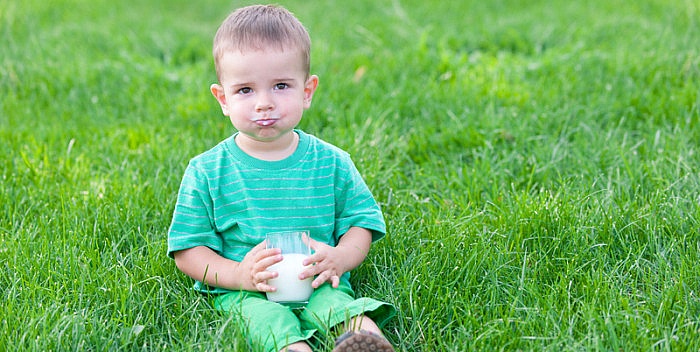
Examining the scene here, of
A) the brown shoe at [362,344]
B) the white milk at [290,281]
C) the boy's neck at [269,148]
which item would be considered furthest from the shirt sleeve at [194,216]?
the brown shoe at [362,344]

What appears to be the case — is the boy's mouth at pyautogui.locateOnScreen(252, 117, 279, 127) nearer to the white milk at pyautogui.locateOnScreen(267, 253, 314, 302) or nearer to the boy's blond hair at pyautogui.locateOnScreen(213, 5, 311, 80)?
the boy's blond hair at pyautogui.locateOnScreen(213, 5, 311, 80)

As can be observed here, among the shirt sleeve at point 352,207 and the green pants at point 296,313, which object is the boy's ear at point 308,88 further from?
the green pants at point 296,313

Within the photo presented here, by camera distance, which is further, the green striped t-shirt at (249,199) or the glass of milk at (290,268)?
the green striped t-shirt at (249,199)

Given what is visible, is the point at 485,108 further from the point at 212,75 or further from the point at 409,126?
the point at 212,75

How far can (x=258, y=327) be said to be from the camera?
2217 millimetres

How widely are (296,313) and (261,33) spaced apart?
88 centimetres

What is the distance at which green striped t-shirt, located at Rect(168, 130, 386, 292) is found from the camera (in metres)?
2.46

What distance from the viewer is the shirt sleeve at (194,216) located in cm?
245

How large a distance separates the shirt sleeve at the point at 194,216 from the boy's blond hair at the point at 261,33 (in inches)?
16.2

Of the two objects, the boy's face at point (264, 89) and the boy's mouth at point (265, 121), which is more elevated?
the boy's face at point (264, 89)

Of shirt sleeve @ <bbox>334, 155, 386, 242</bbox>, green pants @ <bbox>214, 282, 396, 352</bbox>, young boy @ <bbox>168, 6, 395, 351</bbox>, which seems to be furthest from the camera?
shirt sleeve @ <bbox>334, 155, 386, 242</bbox>

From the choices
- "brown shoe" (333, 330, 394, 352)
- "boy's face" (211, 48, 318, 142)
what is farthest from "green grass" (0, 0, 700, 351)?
"boy's face" (211, 48, 318, 142)

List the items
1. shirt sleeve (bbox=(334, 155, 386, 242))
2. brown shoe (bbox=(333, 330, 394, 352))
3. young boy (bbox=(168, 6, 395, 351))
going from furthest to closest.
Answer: shirt sleeve (bbox=(334, 155, 386, 242))
young boy (bbox=(168, 6, 395, 351))
brown shoe (bbox=(333, 330, 394, 352))

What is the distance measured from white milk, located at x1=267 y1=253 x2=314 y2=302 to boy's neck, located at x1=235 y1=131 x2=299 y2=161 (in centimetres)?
35
